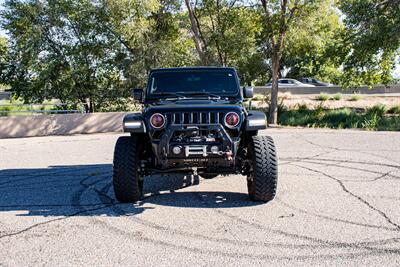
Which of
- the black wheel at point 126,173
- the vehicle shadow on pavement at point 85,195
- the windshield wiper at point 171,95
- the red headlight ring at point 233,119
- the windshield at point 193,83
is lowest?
the vehicle shadow on pavement at point 85,195

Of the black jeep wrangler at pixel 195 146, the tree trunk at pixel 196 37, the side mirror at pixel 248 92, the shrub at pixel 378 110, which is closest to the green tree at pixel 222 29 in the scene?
the tree trunk at pixel 196 37

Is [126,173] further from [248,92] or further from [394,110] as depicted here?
[394,110]

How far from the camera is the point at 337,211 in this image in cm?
505

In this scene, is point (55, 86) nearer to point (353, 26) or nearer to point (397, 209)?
point (353, 26)

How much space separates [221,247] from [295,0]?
48.2 ft

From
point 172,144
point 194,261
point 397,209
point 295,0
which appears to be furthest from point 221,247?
point 295,0

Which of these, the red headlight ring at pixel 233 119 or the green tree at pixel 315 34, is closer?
the red headlight ring at pixel 233 119

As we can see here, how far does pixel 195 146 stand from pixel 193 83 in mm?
1715

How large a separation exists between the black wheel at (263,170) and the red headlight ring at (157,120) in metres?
1.14

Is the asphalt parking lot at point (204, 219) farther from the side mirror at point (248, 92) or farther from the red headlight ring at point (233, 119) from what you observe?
the side mirror at point (248, 92)

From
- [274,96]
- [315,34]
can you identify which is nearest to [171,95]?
[274,96]

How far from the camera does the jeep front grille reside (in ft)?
17.0

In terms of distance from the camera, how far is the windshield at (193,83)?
253 inches

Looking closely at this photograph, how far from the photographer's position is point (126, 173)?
5320mm
